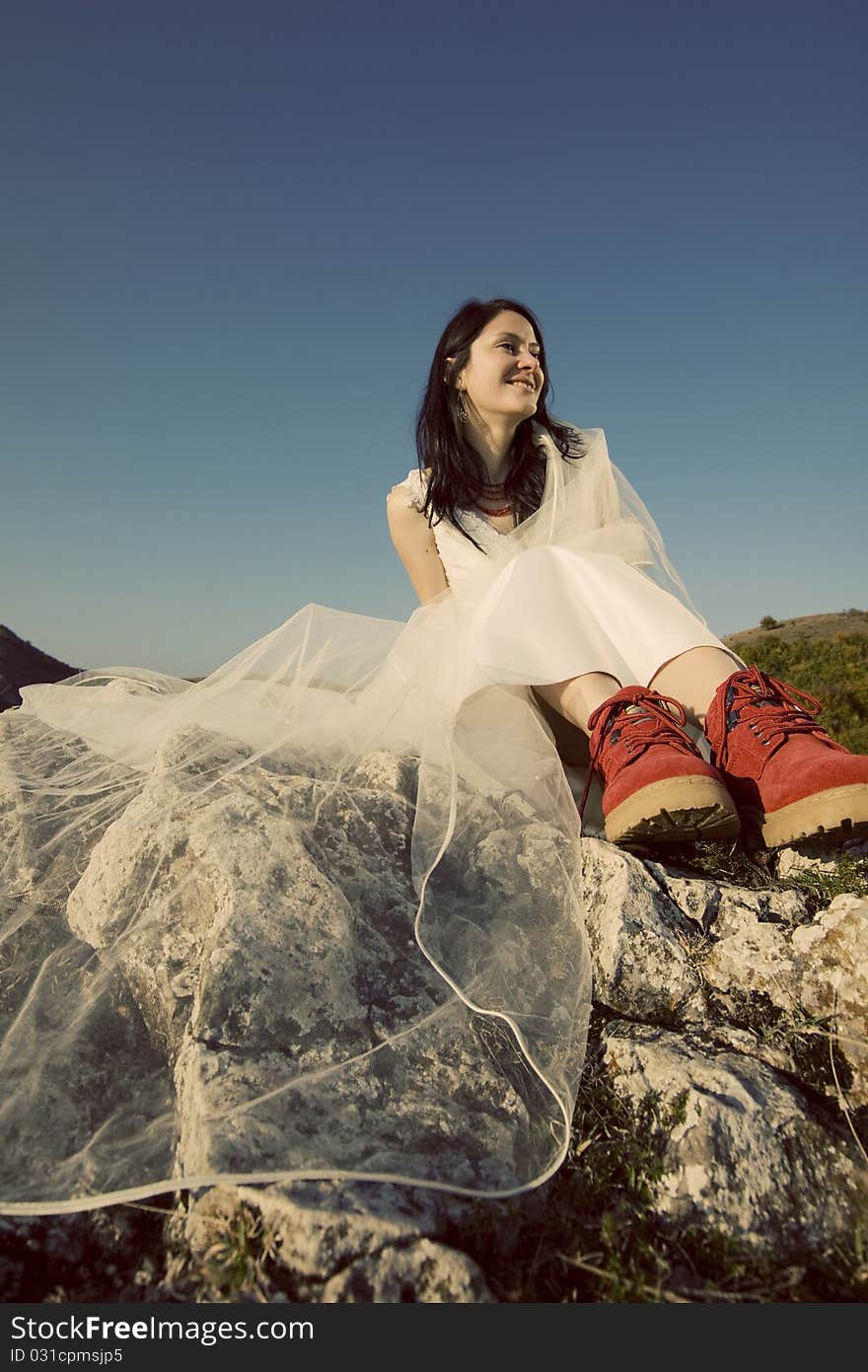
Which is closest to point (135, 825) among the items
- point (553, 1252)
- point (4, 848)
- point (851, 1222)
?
point (4, 848)

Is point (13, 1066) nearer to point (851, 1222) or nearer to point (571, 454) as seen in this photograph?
point (851, 1222)

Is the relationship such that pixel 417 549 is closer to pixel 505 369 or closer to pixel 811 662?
pixel 505 369

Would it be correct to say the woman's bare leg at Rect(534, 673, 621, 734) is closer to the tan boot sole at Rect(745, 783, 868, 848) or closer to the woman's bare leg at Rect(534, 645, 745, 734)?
the woman's bare leg at Rect(534, 645, 745, 734)

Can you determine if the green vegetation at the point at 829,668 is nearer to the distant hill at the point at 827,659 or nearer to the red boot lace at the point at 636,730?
the distant hill at the point at 827,659

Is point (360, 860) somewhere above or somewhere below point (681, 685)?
below

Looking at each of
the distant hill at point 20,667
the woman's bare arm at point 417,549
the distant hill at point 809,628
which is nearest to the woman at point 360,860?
the woman's bare arm at point 417,549

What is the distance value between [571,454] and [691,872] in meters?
2.75

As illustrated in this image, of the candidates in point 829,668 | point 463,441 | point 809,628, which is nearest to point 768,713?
point 463,441

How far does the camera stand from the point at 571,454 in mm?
4410

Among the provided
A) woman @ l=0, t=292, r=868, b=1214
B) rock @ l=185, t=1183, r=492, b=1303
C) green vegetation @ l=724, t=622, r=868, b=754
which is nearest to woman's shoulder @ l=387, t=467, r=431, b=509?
woman @ l=0, t=292, r=868, b=1214

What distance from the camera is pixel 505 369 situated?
4410mm

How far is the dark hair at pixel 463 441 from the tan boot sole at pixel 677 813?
2.41m

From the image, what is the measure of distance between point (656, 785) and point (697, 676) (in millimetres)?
820

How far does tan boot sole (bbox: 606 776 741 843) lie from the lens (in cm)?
227
